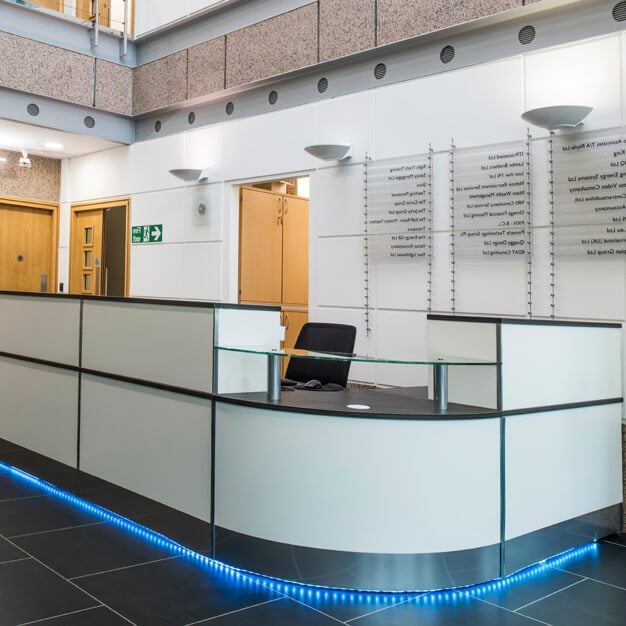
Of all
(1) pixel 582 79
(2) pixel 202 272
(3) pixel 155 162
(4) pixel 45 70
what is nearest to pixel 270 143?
(2) pixel 202 272

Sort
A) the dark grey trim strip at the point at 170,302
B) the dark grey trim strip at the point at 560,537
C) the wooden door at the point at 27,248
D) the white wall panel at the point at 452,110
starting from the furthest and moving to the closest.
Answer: the wooden door at the point at 27,248, the white wall panel at the point at 452,110, the dark grey trim strip at the point at 170,302, the dark grey trim strip at the point at 560,537

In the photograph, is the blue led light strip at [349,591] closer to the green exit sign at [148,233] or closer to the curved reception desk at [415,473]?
the curved reception desk at [415,473]

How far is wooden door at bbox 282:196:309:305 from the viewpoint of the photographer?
260 inches

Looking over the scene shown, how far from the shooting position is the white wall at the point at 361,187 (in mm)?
3793

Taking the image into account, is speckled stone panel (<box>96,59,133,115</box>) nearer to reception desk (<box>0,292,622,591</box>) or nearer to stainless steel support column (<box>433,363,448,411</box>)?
reception desk (<box>0,292,622,591</box>)

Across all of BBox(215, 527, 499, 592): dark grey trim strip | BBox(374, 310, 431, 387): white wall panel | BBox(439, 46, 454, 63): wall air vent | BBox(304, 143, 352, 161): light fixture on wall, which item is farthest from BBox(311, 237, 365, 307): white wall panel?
BBox(215, 527, 499, 592): dark grey trim strip

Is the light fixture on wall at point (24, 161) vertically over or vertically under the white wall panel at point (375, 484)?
over

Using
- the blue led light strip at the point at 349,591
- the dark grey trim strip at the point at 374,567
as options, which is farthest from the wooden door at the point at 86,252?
the dark grey trim strip at the point at 374,567

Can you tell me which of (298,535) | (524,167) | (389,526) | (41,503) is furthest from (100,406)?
(524,167)

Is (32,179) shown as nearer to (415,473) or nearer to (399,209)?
(399,209)

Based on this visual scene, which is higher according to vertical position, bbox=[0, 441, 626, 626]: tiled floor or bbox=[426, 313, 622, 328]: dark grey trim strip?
bbox=[426, 313, 622, 328]: dark grey trim strip

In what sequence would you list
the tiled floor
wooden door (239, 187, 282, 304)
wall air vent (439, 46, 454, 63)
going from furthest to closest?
1. wooden door (239, 187, 282, 304)
2. wall air vent (439, 46, 454, 63)
3. the tiled floor

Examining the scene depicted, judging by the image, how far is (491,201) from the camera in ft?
13.6

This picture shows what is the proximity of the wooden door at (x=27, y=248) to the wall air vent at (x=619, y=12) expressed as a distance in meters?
6.17
